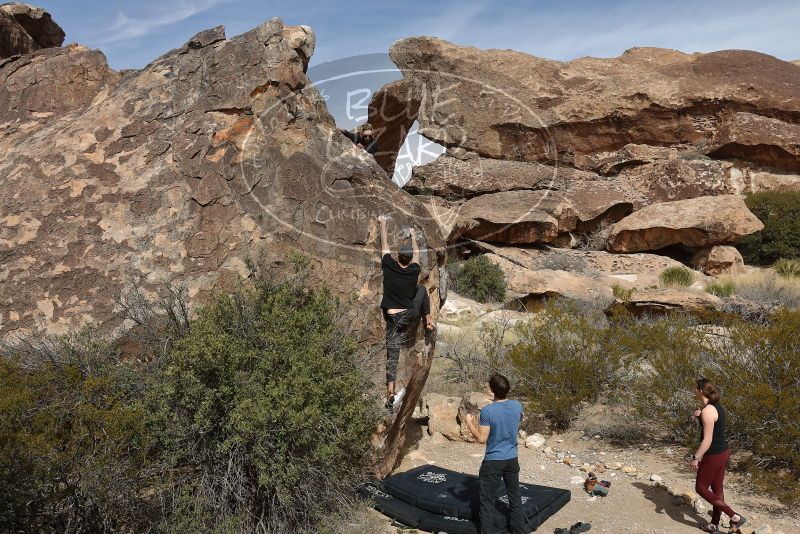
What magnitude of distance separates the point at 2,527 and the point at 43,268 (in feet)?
6.57

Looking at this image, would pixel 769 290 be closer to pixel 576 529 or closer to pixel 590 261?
pixel 590 261

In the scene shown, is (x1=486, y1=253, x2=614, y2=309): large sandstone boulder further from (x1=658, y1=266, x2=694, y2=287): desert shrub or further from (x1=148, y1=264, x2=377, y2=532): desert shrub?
(x1=148, y1=264, x2=377, y2=532): desert shrub

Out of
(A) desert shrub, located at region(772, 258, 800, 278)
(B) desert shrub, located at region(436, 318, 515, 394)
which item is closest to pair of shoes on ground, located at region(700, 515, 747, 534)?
(B) desert shrub, located at region(436, 318, 515, 394)

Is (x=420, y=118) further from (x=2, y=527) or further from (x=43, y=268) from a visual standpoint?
(x=2, y=527)

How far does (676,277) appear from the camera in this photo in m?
15.2

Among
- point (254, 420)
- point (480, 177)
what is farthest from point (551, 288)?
point (254, 420)

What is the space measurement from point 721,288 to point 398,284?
Result: 35.4 feet

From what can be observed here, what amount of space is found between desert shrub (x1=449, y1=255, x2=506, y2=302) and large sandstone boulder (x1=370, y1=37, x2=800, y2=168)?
5672 mm

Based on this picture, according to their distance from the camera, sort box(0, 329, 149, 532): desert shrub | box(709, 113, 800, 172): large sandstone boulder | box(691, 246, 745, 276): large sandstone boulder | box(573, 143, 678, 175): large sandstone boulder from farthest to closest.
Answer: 1. box(573, 143, 678, 175): large sandstone boulder
2. box(709, 113, 800, 172): large sandstone boulder
3. box(691, 246, 745, 276): large sandstone boulder
4. box(0, 329, 149, 532): desert shrub

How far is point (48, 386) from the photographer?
12.8ft

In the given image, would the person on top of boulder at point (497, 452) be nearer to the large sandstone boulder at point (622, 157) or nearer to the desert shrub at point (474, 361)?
the desert shrub at point (474, 361)

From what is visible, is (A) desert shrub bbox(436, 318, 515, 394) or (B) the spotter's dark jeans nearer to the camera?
(B) the spotter's dark jeans

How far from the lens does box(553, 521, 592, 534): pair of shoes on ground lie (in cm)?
469

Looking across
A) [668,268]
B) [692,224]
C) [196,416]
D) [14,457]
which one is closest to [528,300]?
[668,268]
